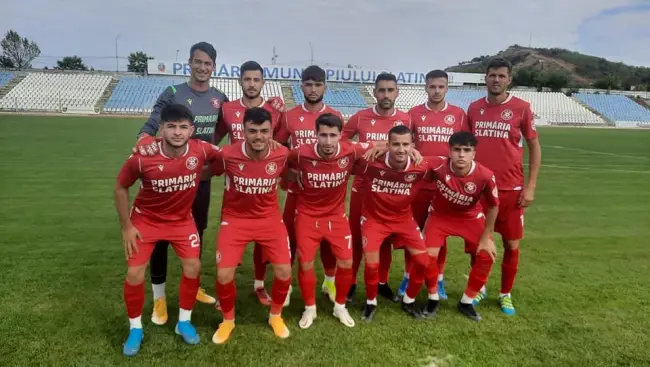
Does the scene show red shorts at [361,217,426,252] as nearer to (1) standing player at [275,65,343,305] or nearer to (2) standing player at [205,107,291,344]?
(1) standing player at [275,65,343,305]

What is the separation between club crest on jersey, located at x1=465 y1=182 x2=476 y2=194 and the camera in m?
4.44

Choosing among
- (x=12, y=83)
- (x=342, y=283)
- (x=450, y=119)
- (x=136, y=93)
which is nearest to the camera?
(x=342, y=283)

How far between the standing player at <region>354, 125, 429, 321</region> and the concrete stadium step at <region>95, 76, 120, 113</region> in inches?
1593

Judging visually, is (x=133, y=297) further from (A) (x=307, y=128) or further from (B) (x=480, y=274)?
(B) (x=480, y=274)

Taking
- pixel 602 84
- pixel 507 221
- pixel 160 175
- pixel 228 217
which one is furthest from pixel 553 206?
pixel 602 84

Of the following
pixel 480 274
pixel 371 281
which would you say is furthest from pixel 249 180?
pixel 480 274

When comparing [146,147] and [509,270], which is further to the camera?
[509,270]

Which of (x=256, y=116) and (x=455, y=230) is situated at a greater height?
(x=256, y=116)

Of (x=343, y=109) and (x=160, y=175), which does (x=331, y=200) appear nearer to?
(x=160, y=175)

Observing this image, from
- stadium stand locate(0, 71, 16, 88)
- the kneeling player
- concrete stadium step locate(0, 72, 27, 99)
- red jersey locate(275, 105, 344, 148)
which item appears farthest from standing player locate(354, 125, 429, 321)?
stadium stand locate(0, 71, 16, 88)

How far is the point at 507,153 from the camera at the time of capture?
466 cm

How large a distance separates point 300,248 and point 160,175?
1.44 metres

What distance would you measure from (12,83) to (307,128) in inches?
1983

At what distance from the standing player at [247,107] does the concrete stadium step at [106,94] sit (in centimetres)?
3946
